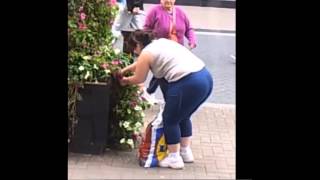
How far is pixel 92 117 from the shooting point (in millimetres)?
4562

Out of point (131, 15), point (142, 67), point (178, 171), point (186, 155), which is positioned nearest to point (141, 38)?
point (142, 67)

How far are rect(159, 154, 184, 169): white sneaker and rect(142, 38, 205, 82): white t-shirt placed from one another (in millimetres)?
654

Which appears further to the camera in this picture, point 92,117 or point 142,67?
point 92,117

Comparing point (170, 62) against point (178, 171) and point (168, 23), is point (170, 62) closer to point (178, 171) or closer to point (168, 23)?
point (178, 171)

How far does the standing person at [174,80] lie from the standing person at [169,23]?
1.09 metres

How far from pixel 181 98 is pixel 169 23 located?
1.40 metres

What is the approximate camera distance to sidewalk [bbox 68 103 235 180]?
14.4ft

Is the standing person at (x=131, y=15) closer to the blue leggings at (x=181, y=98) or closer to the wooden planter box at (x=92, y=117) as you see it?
the wooden planter box at (x=92, y=117)

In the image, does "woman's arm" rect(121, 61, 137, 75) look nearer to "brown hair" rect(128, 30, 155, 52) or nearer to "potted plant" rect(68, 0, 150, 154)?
"potted plant" rect(68, 0, 150, 154)
